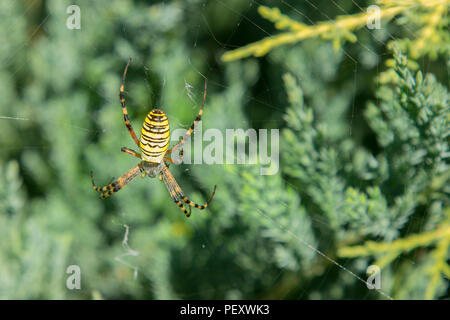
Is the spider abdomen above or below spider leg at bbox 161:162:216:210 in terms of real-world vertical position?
above

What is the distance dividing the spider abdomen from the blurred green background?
0.32 meters

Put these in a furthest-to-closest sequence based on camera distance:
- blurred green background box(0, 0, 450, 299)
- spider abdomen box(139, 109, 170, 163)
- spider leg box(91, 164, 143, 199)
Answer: spider leg box(91, 164, 143, 199), spider abdomen box(139, 109, 170, 163), blurred green background box(0, 0, 450, 299)

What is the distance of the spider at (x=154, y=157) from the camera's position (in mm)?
2275

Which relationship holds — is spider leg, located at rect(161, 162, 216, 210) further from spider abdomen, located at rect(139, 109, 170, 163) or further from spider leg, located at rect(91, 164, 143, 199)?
spider abdomen, located at rect(139, 109, 170, 163)

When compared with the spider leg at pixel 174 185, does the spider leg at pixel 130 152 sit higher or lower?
higher

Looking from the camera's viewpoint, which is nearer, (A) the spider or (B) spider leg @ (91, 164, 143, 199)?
(A) the spider

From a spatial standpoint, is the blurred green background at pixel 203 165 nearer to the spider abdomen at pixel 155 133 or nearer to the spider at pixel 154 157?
the spider at pixel 154 157

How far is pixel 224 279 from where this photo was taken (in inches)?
99.6

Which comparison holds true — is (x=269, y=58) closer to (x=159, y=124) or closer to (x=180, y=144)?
(x=180, y=144)

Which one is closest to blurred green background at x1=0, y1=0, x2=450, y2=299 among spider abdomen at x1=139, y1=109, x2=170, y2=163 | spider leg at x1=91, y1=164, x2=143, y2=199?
spider leg at x1=91, y1=164, x2=143, y2=199

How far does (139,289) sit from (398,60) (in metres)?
2.21

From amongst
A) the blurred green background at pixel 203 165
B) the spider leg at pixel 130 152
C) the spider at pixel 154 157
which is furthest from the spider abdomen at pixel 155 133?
the blurred green background at pixel 203 165

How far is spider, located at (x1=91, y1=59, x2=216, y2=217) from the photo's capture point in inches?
89.6

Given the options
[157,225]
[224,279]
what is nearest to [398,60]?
[224,279]
